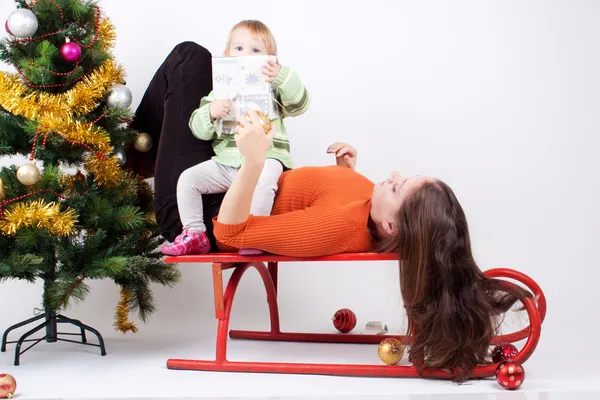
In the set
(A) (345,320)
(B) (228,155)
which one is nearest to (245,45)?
(B) (228,155)

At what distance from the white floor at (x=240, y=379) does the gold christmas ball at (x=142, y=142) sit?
84 centimetres

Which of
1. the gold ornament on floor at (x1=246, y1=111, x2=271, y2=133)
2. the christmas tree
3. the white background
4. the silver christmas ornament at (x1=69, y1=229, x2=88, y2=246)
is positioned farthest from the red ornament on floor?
the white background

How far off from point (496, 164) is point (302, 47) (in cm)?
118

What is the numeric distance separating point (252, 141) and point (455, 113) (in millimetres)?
1875

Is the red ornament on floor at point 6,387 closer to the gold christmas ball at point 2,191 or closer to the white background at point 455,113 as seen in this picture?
the gold christmas ball at point 2,191

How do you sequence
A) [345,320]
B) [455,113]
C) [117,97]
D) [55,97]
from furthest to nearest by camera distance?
[455,113], [345,320], [117,97], [55,97]

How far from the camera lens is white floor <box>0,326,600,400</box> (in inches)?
103

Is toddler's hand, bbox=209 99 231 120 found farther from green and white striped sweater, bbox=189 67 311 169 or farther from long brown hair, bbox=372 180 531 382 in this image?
long brown hair, bbox=372 180 531 382

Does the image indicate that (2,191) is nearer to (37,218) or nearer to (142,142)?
(37,218)

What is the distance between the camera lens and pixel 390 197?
291cm

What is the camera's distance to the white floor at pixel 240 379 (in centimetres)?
262

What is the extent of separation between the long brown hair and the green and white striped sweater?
0.63 metres

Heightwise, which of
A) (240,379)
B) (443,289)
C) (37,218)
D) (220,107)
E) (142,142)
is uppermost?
(220,107)

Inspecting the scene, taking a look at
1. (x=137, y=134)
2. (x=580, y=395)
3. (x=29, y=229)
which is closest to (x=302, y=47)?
(x=137, y=134)
